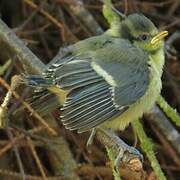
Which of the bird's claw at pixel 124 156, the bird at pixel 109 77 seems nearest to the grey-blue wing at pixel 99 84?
the bird at pixel 109 77

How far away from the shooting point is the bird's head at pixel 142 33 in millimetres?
1891

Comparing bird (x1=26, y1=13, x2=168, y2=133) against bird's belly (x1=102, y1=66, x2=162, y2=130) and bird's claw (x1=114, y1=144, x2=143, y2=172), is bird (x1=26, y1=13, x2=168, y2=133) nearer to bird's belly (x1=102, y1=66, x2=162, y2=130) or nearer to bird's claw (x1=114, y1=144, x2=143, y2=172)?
bird's belly (x1=102, y1=66, x2=162, y2=130)

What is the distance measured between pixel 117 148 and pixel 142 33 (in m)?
0.46

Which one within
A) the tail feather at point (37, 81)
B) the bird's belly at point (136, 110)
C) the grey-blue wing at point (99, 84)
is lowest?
the bird's belly at point (136, 110)

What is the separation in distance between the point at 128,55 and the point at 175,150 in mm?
494

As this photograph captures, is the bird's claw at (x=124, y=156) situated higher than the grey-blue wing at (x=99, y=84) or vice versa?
the grey-blue wing at (x=99, y=84)

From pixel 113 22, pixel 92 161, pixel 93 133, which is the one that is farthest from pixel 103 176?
pixel 113 22

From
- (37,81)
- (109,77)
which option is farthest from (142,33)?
(37,81)

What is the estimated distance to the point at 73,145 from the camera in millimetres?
2270

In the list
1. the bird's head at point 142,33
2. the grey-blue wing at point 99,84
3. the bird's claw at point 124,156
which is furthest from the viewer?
the bird's head at point 142,33

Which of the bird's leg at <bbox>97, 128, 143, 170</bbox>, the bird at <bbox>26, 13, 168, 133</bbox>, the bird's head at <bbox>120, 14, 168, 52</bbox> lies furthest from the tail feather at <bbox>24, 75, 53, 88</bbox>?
the bird's head at <bbox>120, 14, 168, 52</bbox>

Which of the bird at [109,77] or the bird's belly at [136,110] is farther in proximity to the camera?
the bird's belly at [136,110]

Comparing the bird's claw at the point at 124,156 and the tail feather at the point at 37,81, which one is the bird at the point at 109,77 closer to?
the tail feather at the point at 37,81

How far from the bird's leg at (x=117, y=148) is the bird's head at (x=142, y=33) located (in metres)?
0.33
